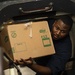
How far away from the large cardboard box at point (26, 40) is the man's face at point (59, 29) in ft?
0.64

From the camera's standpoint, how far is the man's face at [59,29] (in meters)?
1.67

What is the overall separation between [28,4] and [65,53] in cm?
67

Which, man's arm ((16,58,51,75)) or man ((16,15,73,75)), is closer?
man's arm ((16,58,51,75))

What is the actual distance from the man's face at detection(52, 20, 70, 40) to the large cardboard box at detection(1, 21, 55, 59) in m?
0.20

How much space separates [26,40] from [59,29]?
36 centimetres

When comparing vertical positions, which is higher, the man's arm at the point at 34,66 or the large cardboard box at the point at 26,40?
the large cardboard box at the point at 26,40

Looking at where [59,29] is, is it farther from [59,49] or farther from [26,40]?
[26,40]

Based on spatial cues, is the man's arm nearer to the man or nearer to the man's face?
the man

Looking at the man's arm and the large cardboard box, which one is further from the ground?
the large cardboard box

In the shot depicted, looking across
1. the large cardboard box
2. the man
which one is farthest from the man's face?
the large cardboard box

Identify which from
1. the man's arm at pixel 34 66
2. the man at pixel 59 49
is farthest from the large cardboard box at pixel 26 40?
the man at pixel 59 49

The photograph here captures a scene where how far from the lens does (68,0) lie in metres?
1.32

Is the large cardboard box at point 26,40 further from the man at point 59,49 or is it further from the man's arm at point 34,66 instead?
the man at point 59,49

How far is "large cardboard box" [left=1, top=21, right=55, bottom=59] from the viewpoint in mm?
1424
